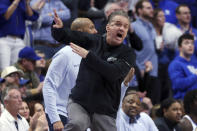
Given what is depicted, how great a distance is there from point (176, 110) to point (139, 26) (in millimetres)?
2427

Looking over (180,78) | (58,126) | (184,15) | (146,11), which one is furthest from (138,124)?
(184,15)

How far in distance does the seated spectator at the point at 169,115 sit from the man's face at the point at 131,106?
2.50 ft

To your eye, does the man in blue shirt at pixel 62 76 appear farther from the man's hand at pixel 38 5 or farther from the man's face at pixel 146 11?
the man's face at pixel 146 11

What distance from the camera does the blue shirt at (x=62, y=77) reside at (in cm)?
593

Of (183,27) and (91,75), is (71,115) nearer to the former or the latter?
(91,75)

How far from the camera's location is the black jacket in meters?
5.19

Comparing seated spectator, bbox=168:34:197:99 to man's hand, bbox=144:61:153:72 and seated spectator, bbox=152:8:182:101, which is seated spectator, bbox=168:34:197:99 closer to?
man's hand, bbox=144:61:153:72

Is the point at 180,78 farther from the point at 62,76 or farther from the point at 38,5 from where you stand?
the point at 62,76

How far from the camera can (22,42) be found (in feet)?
32.0

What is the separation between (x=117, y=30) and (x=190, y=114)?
280 cm

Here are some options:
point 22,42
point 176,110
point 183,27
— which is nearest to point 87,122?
point 176,110

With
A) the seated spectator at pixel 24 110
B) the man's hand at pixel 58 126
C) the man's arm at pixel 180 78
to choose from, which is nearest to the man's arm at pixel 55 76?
the man's hand at pixel 58 126

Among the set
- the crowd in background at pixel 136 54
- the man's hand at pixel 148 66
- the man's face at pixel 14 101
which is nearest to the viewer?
the man's face at pixel 14 101

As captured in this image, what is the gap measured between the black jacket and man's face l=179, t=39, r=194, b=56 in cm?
507
